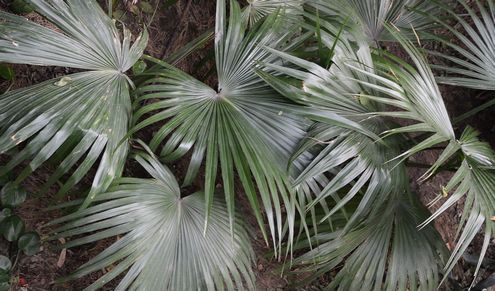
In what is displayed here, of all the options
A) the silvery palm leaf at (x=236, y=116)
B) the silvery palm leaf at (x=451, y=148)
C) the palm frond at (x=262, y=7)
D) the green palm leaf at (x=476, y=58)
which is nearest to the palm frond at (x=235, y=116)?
the silvery palm leaf at (x=236, y=116)

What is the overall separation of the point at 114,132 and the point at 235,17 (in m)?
0.64

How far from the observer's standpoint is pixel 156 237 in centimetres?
122

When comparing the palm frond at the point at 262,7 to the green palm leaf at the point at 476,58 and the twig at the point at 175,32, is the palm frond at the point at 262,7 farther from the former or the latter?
the green palm leaf at the point at 476,58

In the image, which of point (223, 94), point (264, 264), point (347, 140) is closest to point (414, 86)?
point (347, 140)

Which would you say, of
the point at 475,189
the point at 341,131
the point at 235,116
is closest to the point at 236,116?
the point at 235,116

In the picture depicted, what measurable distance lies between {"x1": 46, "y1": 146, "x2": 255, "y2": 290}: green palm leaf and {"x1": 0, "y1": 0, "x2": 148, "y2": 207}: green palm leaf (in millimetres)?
85

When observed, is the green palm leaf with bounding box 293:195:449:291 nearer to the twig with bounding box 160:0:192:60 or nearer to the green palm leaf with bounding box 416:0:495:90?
the green palm leaf with bounding box 416:0:495:90

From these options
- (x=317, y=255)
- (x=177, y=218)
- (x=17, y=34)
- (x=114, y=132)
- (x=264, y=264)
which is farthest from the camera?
(x=264, y=264)

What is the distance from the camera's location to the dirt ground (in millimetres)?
1398

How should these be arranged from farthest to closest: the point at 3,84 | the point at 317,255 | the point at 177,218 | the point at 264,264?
the point at 264,264 → the point at 317,255 → the point at 3,84 → the point at 177,218

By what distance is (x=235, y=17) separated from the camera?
1349mm

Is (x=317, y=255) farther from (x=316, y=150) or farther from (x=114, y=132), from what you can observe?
(x=114, y=132)

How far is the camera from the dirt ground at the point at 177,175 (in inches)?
55.1

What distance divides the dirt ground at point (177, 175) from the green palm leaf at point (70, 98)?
0.37 m
